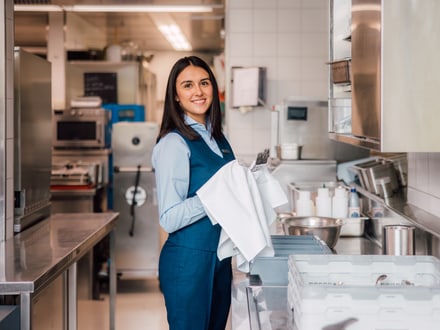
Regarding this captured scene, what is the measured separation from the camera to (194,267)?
2.54 m

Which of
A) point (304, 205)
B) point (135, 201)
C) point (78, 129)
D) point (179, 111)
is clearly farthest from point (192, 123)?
point (78, 129)

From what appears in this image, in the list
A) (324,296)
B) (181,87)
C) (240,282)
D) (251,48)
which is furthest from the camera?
(251,48)

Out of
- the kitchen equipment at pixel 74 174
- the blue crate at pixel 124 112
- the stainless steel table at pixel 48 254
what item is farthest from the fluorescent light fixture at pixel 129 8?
the stainless steel table at pixel 48 254

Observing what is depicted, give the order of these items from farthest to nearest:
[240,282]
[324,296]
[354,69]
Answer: [240,282]
[354,69]
[324,296]

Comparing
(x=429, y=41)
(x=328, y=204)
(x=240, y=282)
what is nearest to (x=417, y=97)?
(x=429, y=41)

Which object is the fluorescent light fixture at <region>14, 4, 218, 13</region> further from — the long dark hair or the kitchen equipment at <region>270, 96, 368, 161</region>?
the long dark hair

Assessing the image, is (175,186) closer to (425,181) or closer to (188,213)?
(188,213)

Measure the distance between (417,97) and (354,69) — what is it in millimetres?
420

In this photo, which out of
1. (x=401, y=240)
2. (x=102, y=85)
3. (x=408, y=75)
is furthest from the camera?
(x=102, y=85)

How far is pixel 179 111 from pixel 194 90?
109 millimetres

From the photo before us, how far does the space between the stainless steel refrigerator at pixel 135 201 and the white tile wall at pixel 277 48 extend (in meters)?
0.96

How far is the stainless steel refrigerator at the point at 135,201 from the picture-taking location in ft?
20.6

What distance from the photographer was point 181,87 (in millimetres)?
2662

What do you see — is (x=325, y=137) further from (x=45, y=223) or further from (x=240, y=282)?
(x=240, y=282)
